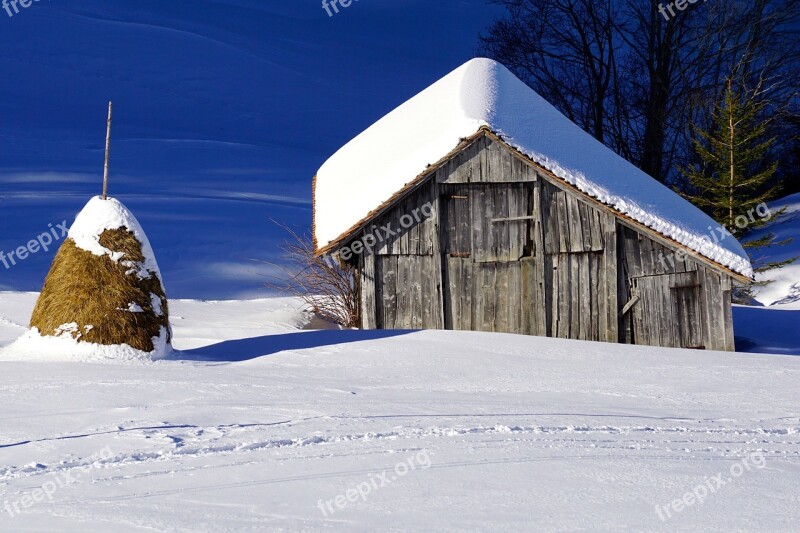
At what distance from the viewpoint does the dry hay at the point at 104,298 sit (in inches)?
469

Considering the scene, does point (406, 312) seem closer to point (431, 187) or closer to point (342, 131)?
point (431, 187)

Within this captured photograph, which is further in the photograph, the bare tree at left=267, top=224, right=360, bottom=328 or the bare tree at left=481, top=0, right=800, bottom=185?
the bare tree at left=481, top=0, right=800, bottom=185

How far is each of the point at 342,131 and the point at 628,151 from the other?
128ft

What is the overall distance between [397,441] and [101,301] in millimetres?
4879

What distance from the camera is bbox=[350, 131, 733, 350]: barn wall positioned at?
55.7ft

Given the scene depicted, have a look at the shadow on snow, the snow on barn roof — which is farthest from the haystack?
the snow on barn roof

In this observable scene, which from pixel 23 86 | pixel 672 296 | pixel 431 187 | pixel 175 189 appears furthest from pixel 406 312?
pixel 23 86

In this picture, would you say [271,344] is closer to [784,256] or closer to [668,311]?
[668,311]

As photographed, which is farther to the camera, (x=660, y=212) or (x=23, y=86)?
(x=23, y=86)

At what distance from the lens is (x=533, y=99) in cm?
1853

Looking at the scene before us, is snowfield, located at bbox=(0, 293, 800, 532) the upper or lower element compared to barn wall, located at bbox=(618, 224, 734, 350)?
lower

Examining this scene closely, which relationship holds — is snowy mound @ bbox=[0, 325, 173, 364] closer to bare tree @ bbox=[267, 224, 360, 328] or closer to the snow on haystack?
the snow on haystack

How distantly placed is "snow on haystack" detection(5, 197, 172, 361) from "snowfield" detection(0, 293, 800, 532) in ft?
1.11

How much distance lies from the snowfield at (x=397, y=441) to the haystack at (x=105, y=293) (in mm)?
430
